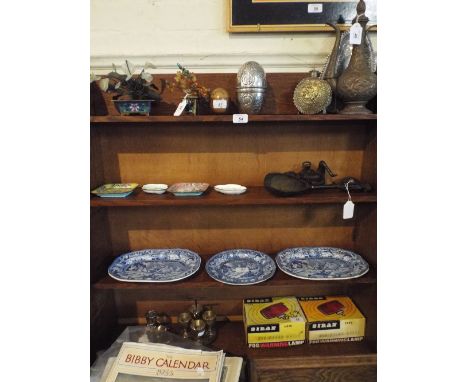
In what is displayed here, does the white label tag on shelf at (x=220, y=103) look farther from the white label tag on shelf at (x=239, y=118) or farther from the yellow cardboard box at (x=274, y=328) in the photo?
the yellow cardboard box at (x=274, y=328)

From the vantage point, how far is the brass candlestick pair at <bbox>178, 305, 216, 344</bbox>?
138 cm

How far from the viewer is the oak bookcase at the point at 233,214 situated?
1.23 m

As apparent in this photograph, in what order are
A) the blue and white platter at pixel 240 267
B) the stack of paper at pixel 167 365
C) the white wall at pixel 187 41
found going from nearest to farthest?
the stack of paper at pixel 167 365 → the blue and white platter at pixel 240 267 → the white wall at pixel 187 41

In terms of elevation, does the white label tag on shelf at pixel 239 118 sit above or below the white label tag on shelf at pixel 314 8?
below

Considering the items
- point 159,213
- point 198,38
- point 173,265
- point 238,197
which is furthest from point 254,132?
point 173,265

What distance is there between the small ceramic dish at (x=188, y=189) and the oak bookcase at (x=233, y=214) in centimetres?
4

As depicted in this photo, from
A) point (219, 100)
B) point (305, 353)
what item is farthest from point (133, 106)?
point (305, 353)

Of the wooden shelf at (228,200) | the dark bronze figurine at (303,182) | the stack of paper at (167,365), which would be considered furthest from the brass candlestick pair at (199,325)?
the dark bronze figurine at (303,182)

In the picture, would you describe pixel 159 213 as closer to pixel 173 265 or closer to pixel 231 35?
pixel 173 265

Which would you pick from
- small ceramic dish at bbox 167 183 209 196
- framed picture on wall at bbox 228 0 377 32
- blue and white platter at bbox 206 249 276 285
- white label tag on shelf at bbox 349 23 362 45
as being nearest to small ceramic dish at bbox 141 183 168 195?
small ceramic dish at bbox 167 183 209 196

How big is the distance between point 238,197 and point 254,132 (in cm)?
34

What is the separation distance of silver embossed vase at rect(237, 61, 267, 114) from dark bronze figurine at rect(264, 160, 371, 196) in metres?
0.30

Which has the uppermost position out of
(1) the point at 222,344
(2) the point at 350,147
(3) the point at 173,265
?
(2) the point at 350,147

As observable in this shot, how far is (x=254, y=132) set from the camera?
55.5 inches
